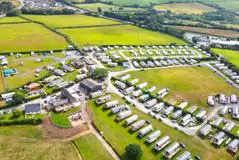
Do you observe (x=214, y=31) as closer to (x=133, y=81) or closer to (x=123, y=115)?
(x=133, y=81)

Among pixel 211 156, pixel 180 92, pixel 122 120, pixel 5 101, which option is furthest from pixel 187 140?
pixel 5 101

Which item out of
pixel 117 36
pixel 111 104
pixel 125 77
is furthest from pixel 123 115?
pixel 117 36

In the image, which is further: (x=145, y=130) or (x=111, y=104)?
(x=111, y=104)

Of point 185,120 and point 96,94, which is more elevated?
point 96,94

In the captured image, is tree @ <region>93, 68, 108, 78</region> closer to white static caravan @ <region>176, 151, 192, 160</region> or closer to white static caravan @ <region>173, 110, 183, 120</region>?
white static caravan @ <region>173, 110, 183, 120</region>

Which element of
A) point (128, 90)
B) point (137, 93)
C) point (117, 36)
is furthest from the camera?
point (117, 36)

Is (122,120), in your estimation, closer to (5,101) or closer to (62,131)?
(62,131)

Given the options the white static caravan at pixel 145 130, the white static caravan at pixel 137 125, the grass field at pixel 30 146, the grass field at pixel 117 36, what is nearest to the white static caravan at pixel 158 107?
the white static caravan at pixel 137 125
